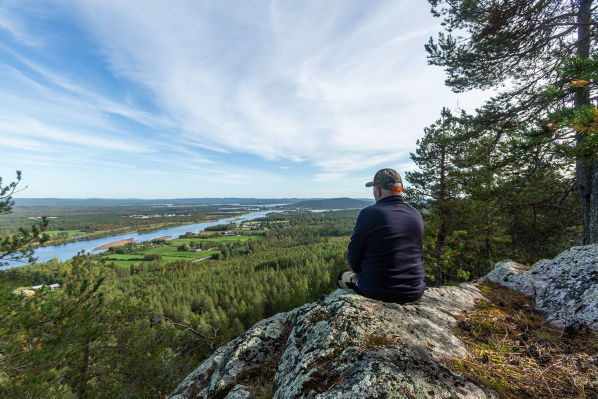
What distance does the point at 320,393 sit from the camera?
1.54 m

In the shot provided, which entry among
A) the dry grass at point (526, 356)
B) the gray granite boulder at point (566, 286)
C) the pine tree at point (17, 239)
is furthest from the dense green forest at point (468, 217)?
the dry grass at point (526, 356)

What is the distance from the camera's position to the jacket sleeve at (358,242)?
280 centimetres

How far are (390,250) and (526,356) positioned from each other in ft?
4.61

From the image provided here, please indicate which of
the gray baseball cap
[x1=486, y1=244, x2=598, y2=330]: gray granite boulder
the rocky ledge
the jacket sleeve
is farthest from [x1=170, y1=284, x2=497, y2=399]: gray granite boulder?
the gray baseball cap

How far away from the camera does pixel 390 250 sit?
104 inches

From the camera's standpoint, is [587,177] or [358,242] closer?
[358,242]

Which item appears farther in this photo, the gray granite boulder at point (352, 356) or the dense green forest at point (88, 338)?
the dense green forest at point (88, 338)

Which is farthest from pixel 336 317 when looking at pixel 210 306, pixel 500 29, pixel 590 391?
pixel 210 306

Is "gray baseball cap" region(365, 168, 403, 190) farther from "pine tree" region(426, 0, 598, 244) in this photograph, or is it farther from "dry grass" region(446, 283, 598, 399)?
"pine tree" region(426, 0, 598, 244)

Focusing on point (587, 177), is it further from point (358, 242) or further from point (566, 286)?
point (358, 242)

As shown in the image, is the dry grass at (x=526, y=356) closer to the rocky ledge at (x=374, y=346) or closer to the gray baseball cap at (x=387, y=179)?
the rocky ledge at (x=374, y=346)

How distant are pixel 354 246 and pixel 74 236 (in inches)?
5885

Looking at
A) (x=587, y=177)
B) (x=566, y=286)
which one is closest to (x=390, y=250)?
(x=566, y=286)

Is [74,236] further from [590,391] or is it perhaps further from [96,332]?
[590,391]
